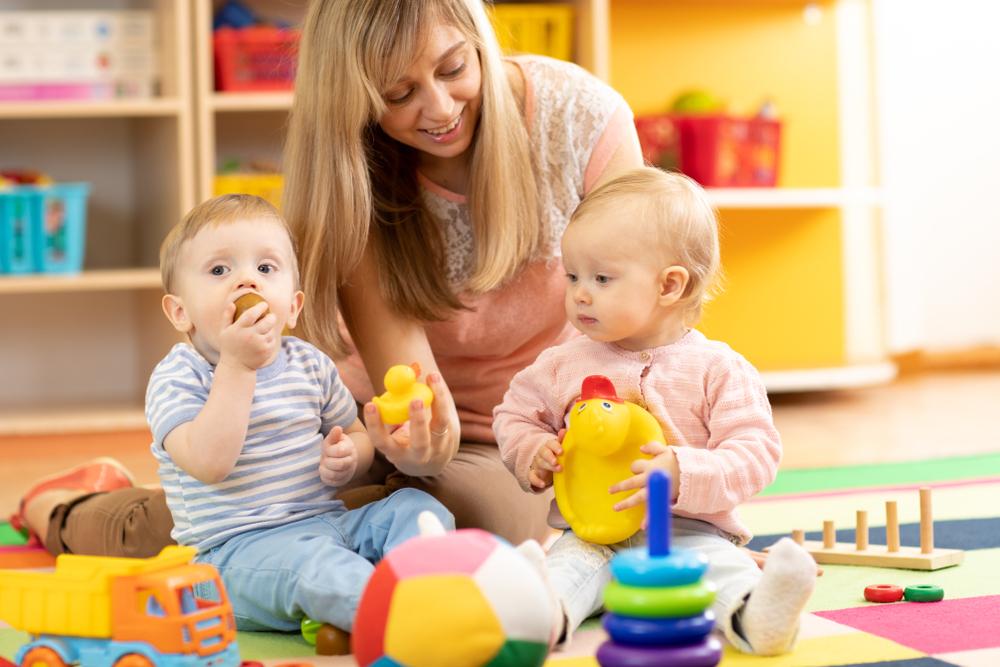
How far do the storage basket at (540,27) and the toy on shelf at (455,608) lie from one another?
1.80 m

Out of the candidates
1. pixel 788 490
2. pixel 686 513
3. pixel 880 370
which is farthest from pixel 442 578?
pixel 880 370

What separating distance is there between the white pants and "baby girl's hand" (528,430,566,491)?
52mm

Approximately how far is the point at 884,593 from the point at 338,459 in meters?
0.50

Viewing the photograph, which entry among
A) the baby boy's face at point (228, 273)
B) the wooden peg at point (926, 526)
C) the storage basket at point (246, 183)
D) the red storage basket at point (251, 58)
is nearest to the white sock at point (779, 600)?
the wooden peg at point (926, 526)

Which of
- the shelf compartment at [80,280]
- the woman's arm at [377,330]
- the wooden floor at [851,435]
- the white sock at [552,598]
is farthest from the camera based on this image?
the shelf compartment at [80,280]

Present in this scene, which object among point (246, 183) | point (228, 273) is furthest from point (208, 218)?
point (246, 183)

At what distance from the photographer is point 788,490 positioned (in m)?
1.85

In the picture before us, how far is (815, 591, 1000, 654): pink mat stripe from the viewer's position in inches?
41.0

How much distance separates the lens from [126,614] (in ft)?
3.22

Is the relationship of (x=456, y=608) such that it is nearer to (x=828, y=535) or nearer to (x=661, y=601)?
(x=661, y=601)

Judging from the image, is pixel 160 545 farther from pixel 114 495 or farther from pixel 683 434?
pixel 683 434

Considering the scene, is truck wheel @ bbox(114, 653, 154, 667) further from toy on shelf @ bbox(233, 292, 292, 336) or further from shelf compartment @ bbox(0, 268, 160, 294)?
shelf compartment @ bbox(0, 268, 160, 294)

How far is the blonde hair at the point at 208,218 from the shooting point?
3.90 ft

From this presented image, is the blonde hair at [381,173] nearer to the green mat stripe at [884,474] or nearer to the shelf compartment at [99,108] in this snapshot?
the green mat stripe at [884,474]
